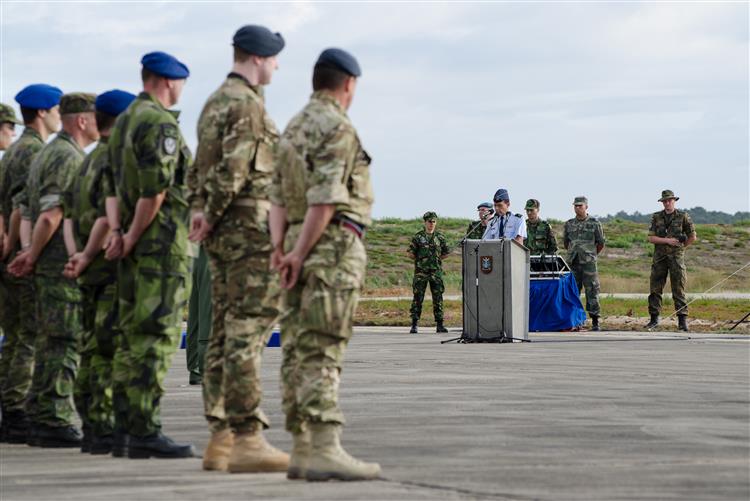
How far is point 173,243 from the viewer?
7.83 m

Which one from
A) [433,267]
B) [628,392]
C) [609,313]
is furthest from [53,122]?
[609,313]

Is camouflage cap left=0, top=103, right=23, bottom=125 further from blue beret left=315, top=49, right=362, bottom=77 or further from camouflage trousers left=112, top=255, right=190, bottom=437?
blue beret left=315, top=49, right=362, bottom=77

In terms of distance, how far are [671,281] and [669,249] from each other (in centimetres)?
71

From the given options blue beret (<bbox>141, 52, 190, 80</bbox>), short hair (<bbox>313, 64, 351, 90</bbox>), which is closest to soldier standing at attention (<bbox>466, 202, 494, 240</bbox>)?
blue beret (<bbox>141, 52, 190, 80</bbox>)

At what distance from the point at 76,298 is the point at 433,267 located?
15.4 m

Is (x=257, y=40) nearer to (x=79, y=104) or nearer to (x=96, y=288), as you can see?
(x=96, y=288)

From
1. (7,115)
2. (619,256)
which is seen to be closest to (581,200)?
(7,115)

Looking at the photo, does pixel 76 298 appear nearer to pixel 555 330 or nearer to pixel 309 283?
pixel 309 283

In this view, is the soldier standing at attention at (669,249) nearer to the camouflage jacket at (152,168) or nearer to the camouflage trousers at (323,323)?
the camouflage jacket at (152,168)

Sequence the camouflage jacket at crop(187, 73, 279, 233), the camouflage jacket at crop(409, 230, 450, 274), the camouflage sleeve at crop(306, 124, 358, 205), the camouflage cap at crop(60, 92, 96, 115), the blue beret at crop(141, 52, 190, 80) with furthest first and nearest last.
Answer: the camouflage jacket at crop(409, 230, 450, 274), the camouflage cap at crop(60, 92, 96, 115), the blue beret at crop(141, 52, 190, 80), the camouflage jacket at crop(187, 73, 279, 233), the camouflage sleeve at crop(306, 124, 358, 205)

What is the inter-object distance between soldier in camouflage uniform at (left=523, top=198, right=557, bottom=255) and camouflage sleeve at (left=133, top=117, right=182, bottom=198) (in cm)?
1648

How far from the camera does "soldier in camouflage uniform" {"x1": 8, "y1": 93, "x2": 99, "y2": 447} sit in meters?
8.84

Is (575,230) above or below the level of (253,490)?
above

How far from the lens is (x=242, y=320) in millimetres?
7391
